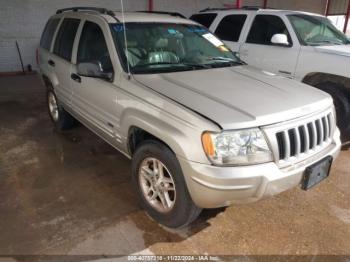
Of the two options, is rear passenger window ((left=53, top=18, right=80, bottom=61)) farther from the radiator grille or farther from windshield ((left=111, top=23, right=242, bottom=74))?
the radiator grille

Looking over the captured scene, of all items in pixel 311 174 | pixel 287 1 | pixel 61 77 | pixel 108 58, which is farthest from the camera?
pixel 287 1

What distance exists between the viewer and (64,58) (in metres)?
4.36

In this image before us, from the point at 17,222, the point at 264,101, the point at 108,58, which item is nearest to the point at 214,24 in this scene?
the point at 108,58

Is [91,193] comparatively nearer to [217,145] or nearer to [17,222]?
[17,222]

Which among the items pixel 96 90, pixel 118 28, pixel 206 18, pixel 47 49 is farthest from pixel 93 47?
pixel 206 18

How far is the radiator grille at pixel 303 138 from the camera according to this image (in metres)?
2.48

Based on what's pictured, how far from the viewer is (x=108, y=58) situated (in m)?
3.42

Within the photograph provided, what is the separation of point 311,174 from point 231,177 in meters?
0.76

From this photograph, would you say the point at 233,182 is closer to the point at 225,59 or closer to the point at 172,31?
the point at 225,59

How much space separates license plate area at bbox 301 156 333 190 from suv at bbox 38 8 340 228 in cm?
1

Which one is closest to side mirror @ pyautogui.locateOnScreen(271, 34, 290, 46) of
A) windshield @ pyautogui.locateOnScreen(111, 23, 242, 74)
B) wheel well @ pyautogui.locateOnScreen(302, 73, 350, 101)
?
wheel well @ pyautogui.locateOnScreen(302, 73, 350, 101)

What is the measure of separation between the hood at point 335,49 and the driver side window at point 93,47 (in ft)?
10.6

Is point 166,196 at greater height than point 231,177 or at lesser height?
lesser

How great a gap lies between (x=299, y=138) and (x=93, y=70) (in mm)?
1983
